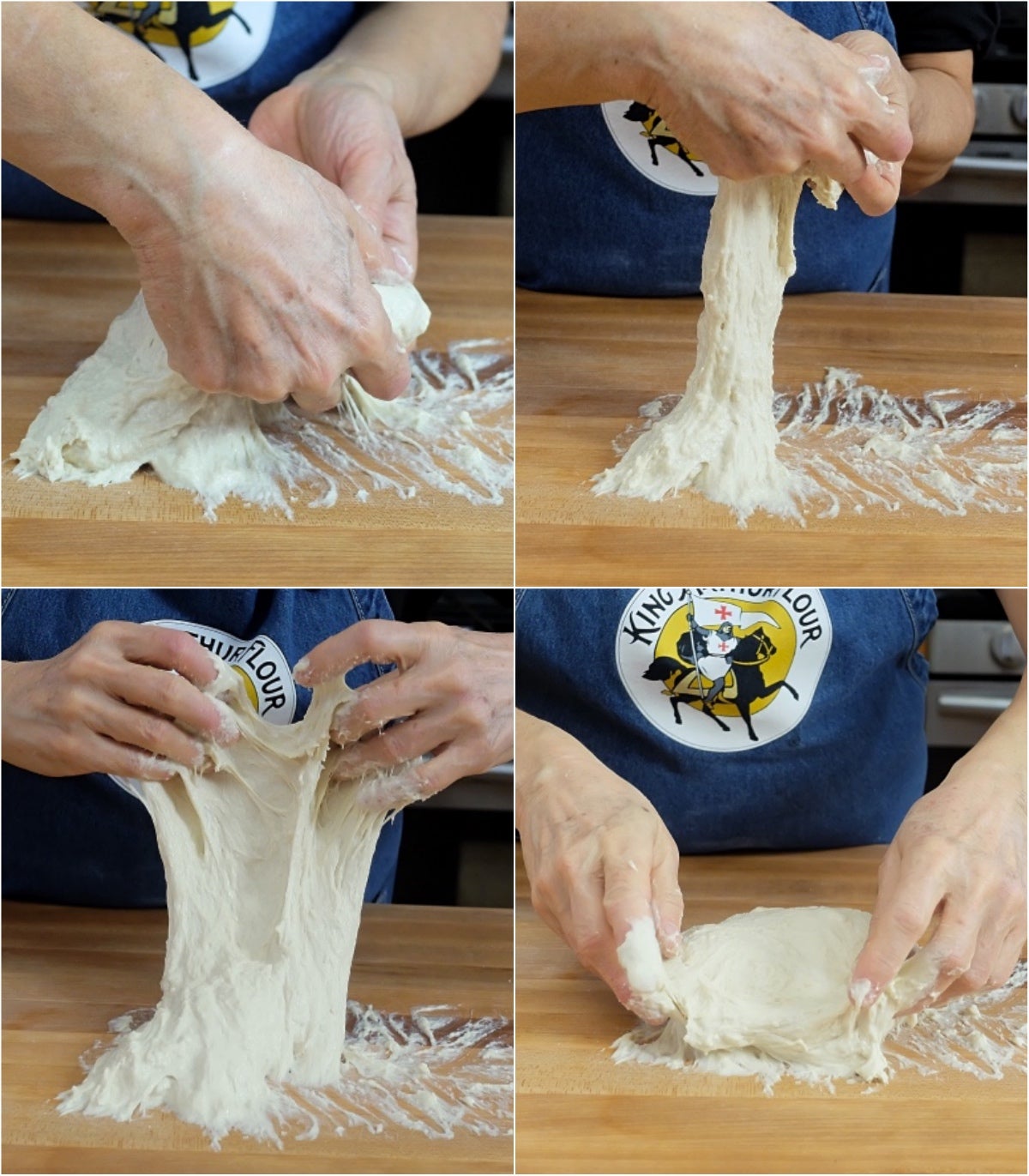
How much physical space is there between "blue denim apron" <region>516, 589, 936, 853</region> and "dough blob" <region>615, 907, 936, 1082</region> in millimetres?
190

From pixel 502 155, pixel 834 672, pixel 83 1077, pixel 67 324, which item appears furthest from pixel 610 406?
pixel 502 155

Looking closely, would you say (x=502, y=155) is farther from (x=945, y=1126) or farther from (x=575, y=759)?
(x=945, y=1126)

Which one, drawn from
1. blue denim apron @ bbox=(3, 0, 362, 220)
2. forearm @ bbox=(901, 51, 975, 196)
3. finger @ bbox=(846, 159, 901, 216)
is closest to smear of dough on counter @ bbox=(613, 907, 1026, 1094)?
finger @ bbox=(846, 159, 901, 216)

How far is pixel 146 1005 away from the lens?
0.79 m

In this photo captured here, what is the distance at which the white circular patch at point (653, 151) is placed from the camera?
100 cm

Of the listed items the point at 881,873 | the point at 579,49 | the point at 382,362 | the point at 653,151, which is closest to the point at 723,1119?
the point at 881,873

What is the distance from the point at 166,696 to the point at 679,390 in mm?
454

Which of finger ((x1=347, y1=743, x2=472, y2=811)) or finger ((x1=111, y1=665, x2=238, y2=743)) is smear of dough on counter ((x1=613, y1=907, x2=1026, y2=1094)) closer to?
finger ((x1=347, y1=743, x2=472, y2=811))

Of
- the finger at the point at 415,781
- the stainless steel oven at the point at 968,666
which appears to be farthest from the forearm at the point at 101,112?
the stainless steel oven at the point at 968,666

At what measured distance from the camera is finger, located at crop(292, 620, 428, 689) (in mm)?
750

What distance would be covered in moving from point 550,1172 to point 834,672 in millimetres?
441

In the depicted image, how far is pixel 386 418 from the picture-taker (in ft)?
3.01

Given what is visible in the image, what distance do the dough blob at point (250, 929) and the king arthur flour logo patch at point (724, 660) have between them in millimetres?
235

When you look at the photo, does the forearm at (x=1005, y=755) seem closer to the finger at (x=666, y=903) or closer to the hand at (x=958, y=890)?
the hand at (x=958, y=890)
